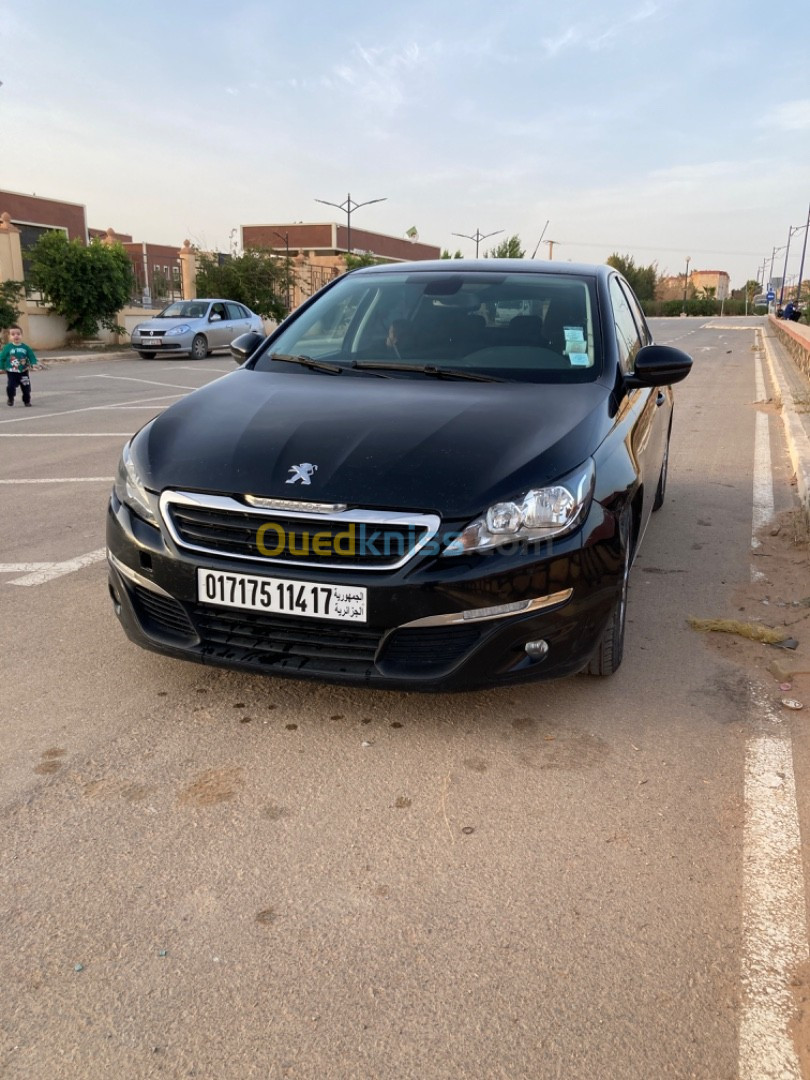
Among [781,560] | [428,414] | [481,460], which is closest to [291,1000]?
[481,460]

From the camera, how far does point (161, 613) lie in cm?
318

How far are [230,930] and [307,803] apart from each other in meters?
0.56

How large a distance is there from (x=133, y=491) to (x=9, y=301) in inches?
916

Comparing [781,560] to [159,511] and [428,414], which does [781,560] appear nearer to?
[428,414]


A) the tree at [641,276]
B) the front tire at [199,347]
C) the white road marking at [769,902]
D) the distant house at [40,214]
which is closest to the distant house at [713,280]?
the tree at [641,276]

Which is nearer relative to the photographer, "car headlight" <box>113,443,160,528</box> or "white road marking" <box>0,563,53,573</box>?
"car headlight" <box>113,443,160,528</box>

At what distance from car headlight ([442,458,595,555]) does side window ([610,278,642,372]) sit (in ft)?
4.00

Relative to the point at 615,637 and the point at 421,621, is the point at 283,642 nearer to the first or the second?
the point at 421,621

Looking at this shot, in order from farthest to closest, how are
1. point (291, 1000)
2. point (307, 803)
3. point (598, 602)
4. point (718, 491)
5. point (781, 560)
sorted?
1. point (718, 491)
2. point (781, 560)
3. point (598, 602)
4. point (307, 803)
5. point (291, 1000)

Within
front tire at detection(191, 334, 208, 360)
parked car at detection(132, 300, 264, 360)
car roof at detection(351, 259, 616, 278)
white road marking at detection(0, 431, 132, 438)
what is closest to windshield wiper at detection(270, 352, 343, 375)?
car roof at detection(351, 259, 616, 278)

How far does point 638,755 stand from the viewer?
3021 mm

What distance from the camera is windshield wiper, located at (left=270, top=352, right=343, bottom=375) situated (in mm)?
3980

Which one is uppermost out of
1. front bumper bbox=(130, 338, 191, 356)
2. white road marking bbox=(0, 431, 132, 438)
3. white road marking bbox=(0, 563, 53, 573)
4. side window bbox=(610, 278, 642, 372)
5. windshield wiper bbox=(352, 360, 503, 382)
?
side window bbox=(610, 278, 642, 372)

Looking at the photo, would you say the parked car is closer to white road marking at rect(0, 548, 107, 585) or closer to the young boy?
the young boy
